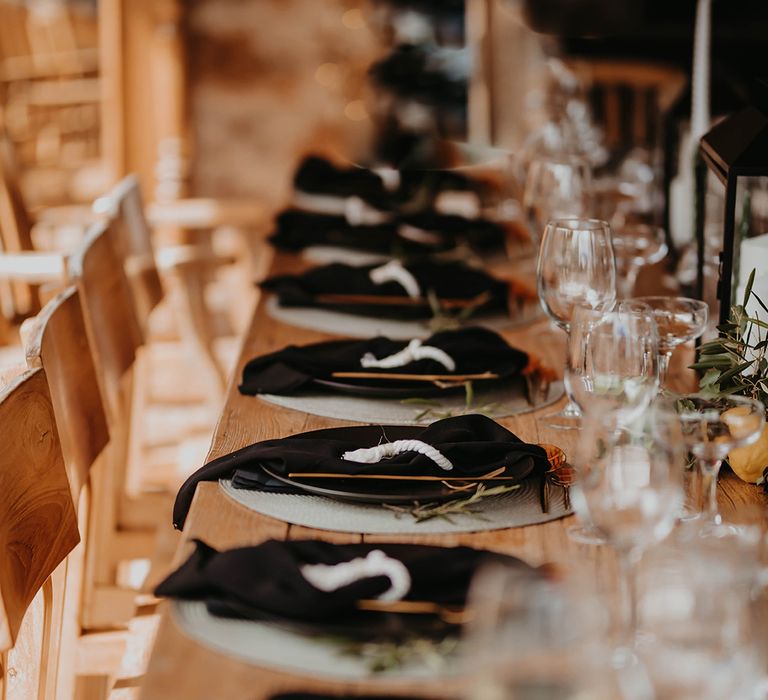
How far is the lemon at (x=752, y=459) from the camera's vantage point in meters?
1.26

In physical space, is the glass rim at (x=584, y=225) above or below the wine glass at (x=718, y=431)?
above

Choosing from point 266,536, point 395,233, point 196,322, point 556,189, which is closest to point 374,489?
point 266,536

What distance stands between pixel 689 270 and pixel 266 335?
714mm

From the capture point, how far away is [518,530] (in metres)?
1.15

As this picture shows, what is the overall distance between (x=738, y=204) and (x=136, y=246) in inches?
52.6

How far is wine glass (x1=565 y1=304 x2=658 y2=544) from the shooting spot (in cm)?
119

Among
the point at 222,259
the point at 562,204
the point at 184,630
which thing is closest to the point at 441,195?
the point at 222,259

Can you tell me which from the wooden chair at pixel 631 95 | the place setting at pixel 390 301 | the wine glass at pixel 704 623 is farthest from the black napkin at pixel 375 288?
the wooden chair at pixel 631 95

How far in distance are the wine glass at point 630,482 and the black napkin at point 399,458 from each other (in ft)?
0.84

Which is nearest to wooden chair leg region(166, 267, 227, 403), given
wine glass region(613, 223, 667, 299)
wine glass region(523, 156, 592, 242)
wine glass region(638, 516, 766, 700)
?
wine glass region(523, 156, 592, 242)

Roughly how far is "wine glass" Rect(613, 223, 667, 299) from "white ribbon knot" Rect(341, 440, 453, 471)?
2.52 feet

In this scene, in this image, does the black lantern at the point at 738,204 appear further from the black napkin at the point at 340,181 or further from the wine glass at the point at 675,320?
the black napkin at the point at 340,181

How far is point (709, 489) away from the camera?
1160mm

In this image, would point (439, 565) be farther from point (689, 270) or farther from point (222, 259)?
point (222, 259)
